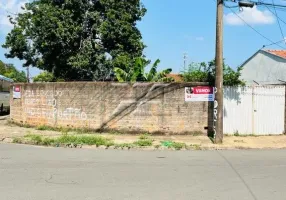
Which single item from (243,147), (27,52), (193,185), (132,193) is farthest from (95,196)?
(27,52)

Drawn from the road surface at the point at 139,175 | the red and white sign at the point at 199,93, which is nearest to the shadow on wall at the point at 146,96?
the red and white sign at the point at 199,93

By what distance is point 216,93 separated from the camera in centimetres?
1432

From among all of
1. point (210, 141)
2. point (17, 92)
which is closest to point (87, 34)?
point (17, 92)

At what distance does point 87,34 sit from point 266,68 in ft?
41.6

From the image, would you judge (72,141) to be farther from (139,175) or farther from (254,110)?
(254,110)

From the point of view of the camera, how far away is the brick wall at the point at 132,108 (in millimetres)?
16422

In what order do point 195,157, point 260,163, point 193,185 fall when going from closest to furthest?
1. point 193,185
2. point 260,163
3. point 195,157

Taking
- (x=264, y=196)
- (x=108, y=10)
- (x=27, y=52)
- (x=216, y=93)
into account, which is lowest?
(x=264, y=196)

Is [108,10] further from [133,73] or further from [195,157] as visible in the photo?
[195,157]

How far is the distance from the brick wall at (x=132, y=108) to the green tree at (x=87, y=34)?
749 centimetres

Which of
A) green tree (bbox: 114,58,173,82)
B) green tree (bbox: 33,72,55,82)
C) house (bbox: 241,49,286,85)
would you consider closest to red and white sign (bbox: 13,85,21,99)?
green tree (bbox: 114,58,173,82)

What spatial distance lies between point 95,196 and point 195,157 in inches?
214

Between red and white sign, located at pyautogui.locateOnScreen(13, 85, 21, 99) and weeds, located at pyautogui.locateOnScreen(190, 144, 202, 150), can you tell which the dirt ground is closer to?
weeds, located at pyautogui.locateOnScreen(190, 144, 202, 150)

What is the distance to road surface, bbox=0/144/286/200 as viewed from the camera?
655cm
